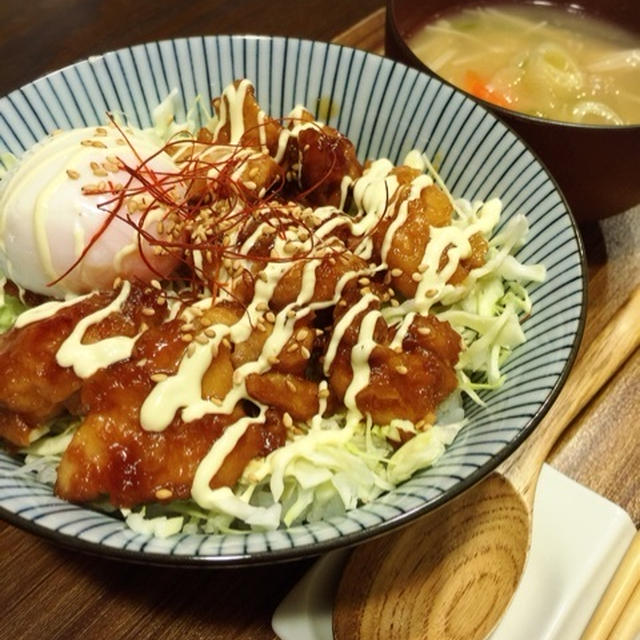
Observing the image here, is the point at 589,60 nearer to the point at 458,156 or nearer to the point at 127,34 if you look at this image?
the point at 458,156

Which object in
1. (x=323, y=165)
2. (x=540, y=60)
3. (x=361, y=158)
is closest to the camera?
(x=323, y=165)

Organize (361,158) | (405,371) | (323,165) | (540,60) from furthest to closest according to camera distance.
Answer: (540,60) < (361,158) < (323,165) < (405,371)

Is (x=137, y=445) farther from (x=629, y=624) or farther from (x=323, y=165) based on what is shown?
(x=629, y=624)

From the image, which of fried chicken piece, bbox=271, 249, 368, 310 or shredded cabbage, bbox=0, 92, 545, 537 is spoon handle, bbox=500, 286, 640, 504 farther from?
fried chicken piece, bbox=271, 249, 368, 310

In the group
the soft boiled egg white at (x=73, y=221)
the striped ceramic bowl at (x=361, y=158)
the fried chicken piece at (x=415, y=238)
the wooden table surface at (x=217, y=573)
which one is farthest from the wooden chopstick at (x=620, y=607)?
the soft boiled egg white at (x=73, y=221)

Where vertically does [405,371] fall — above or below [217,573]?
above

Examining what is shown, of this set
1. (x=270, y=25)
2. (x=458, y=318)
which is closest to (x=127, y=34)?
(x=270, y=25)

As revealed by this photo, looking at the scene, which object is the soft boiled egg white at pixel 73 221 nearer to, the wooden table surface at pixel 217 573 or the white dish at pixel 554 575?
the wooden table surface at pixel 217 573

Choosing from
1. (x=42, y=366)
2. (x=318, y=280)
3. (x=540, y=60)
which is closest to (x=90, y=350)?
(x=42, y=366)
